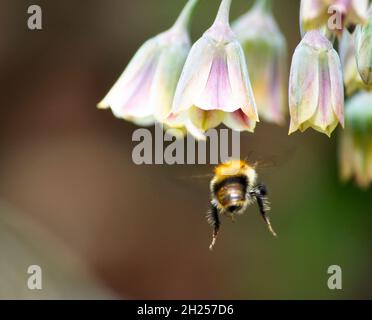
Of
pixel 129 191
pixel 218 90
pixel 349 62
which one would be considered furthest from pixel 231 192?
pixel 129 191

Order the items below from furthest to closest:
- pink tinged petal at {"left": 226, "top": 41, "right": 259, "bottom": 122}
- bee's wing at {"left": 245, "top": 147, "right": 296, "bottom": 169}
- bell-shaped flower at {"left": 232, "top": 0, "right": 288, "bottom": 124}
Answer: bell-shaped flower at {"left": 232, "top": 0, "right": 288, "bottom": 124}, bee's wing at {"left": 245, "top": 147, "right": 296, "bottom": 169}, pink tinged petal at {"left": 226, "top": 41, "right": 259, "bottom": 122}

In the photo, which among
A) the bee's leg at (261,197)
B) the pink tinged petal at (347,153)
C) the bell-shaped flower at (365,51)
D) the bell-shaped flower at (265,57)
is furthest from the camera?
the pink tinged petal at (347,153)

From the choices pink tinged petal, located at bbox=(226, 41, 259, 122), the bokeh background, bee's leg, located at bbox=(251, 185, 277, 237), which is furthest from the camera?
the bokeh background

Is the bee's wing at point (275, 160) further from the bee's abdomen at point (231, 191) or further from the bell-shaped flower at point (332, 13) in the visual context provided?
the bell-shaped flower at point (332, 13)

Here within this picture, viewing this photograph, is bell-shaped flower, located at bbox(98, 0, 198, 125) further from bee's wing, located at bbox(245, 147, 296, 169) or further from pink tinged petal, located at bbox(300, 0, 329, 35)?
pink tinged petal, located at bbox(300, 0, 329, 35)

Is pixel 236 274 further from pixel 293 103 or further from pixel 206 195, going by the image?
pixel 293 103

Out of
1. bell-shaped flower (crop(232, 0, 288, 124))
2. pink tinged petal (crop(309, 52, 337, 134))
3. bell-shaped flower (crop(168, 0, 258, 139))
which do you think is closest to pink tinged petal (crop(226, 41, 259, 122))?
bell-shaped flower (crop(168, 0, 258, 139))

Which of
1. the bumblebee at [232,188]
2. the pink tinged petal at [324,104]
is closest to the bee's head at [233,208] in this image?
the bumblebee at [232,188]
